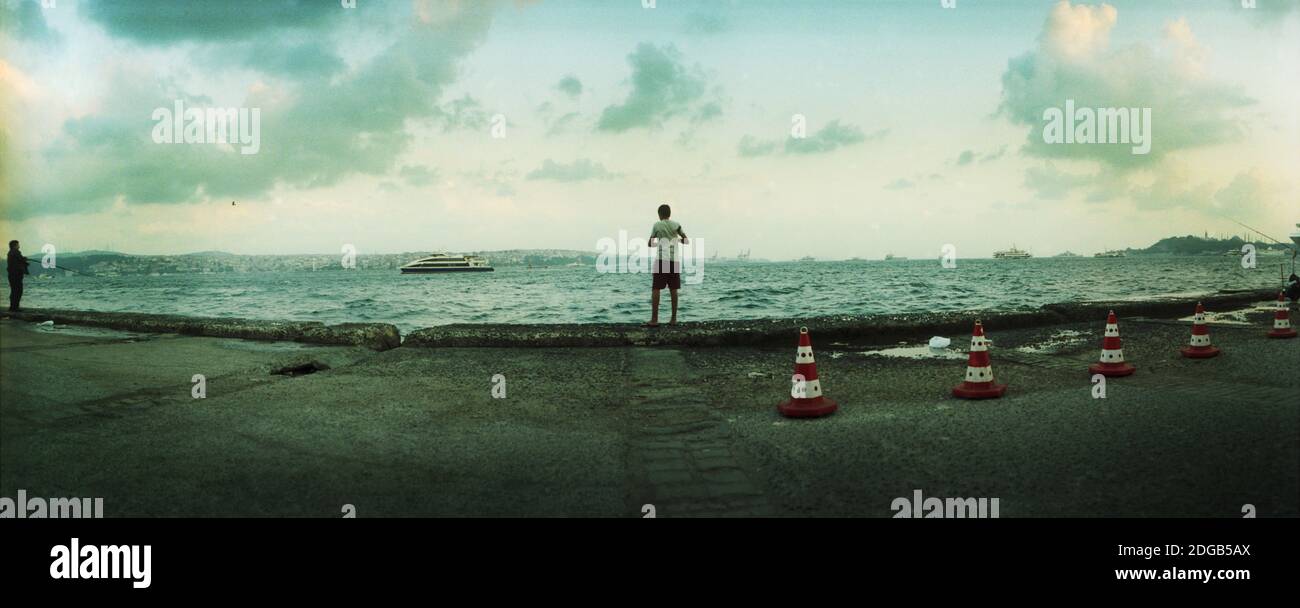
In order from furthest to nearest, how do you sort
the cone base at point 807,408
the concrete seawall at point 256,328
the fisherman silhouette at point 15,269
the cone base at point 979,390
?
the fisherman silhouette at point 15,269 → the concrete seawall at point 256,328 → the cone base at point 979,390 → the cone base at point 807,408

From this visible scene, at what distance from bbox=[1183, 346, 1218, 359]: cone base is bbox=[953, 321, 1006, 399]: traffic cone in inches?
136

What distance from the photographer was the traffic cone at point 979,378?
6117 millimetres

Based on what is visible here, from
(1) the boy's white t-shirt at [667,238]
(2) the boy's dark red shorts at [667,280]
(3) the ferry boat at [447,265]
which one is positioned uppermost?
(3) the ferry boat at [447,265]

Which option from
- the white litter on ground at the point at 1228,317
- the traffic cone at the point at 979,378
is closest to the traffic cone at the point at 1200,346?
the traffic cone at the point at 979,378

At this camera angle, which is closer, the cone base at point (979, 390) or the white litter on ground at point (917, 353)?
the cone base at point (979, 390)

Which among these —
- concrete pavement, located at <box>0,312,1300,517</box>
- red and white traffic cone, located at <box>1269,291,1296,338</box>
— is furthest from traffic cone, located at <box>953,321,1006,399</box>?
red and white traffic cone, located at <box>1269,291,1296,338</box>

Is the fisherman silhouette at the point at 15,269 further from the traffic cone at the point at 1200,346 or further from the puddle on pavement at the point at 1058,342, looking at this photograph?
the traffic cone at the point at 1200,346

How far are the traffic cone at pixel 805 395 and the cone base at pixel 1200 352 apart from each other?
5034mm

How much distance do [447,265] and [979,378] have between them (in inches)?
4576

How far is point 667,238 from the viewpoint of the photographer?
10492 mm
